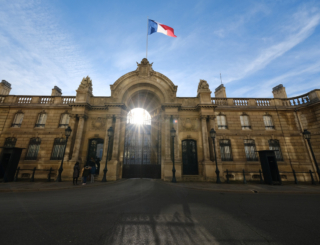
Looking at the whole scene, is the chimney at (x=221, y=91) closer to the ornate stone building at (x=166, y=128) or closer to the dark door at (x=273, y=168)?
the ornate stone building at (x=166, y=128)

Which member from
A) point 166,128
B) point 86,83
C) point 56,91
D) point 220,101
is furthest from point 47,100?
point 220,101

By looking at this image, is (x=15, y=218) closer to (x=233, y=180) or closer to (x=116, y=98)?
(x=116, y=98)

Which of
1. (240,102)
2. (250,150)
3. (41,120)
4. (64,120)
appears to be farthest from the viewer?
(240,102)

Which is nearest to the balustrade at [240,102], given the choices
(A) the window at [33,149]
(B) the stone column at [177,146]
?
(B) the stone column at [177,146]

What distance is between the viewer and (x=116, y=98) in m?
16.8

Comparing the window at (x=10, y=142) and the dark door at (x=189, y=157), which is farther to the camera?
the window at (x=10, y=142)

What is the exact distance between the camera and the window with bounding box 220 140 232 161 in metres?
15.9

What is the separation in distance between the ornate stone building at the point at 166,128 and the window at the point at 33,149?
0.06 metres

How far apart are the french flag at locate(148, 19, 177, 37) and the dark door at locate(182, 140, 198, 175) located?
14.4 meters

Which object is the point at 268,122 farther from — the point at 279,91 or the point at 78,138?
the point at 78,138

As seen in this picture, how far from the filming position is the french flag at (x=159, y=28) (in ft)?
58.3

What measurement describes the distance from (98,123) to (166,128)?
843cm

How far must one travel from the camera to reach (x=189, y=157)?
51.5ft

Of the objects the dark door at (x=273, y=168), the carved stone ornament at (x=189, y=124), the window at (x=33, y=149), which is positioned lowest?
the dark door at (x=273, y=168)
